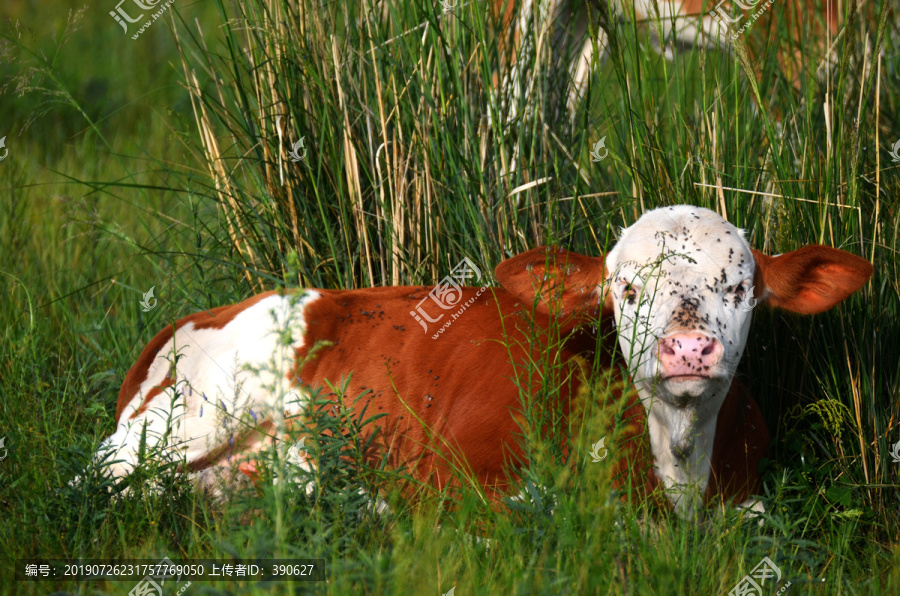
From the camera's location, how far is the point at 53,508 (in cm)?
251

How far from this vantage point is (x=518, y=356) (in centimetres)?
290

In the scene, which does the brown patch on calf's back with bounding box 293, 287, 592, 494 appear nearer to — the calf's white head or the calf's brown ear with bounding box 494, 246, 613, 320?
the calf's brown ear with bounding box 494, 246, 613, 320

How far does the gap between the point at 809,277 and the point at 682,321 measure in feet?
1.89

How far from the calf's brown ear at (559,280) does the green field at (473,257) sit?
20 centimetres

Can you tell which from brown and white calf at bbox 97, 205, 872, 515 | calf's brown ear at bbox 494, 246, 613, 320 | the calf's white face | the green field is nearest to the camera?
the green field

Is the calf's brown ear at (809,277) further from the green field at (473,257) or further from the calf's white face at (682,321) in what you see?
the green field at (473,257)

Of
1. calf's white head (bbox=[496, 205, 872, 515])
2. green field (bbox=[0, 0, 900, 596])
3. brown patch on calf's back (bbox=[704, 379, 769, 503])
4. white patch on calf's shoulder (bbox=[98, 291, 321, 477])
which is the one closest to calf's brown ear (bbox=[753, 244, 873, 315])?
calf's white head (bbox=[496, 205, 872, 515])

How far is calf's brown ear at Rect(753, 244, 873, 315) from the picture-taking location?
2564mm

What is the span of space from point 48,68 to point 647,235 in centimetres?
227

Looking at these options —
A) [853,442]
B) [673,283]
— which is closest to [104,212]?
[673,283]

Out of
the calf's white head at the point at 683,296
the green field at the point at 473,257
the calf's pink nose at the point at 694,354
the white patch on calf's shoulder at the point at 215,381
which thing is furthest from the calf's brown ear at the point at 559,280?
the white patch on calf's shoulder at the point at 215,381

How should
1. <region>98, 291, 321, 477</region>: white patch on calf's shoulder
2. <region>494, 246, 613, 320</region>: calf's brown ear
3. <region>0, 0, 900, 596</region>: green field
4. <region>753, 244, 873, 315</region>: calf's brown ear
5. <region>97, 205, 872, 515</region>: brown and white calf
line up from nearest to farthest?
<region>0, 0, 900, 596</region>: green field
<region>97, 205, 872, 515</region>: brown and white calf
<region>753, 244, 873, 315</region>: calf's brown ear
<region>494, 246, 613, 320</region>: calf's brown ear
<region>98, 291, 321, 477</region>: white patch on calf's shoulder

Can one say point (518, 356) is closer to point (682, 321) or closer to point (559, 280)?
point (559, 280)

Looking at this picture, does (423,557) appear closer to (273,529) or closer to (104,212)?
(273,529)
